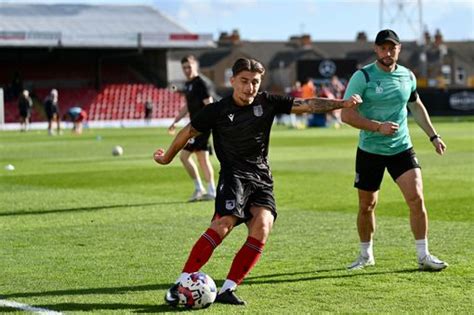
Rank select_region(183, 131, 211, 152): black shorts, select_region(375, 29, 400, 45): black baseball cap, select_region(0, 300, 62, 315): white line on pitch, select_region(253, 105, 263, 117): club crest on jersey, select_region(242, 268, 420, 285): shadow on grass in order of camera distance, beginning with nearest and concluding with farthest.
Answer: select_region(0, 300, 62, 315): white line on pitch, select_region(253, 105, 263, 117): club crest on jersey, select_region(242, 268, 420, 285): shadow on grass, select_region(375, 29, 400, 45): black baseball cap, select_region(183, 131, 211, 152): black shorts

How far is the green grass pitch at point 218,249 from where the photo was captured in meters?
8.66

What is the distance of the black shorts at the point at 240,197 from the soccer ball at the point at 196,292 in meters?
0.64

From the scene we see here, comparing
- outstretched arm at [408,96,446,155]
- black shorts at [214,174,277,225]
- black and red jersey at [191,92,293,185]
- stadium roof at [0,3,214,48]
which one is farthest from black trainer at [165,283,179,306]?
stadium roof at [0,3,214,48]

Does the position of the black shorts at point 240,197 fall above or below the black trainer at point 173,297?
above

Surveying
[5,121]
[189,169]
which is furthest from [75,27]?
A: [189,169]

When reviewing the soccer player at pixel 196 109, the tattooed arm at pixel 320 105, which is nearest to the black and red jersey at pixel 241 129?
the tattooed arm at pixel 320 105

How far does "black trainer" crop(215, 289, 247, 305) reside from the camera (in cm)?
838

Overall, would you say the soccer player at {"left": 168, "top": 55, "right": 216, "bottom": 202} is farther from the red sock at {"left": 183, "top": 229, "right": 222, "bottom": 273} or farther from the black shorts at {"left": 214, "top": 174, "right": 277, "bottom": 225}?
the red sock at {"left": 183, "top": 229, "right": 222, "bottom": 273}

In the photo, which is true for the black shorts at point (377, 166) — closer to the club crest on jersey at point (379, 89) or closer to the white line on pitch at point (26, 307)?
the club crest on jersey at point (379, 89)

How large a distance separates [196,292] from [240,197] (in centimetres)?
93

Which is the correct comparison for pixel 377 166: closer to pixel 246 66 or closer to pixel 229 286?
pixel 246 66

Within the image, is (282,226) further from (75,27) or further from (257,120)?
(75,27)

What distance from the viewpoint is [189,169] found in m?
17.4

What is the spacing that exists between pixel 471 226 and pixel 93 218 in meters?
5.18
